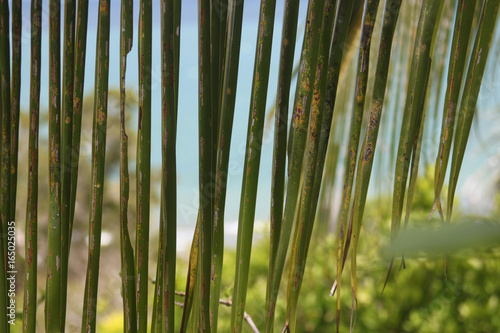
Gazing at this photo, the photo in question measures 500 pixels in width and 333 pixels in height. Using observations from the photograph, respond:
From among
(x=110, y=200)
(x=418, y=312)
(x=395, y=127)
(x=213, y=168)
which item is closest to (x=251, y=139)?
(x=213, y=168)

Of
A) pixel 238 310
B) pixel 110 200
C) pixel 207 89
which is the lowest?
pixel 110 200

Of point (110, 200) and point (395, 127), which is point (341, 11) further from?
point (110, 200)

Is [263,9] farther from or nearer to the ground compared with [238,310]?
farther from the ground

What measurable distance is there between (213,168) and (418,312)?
3.89 ft

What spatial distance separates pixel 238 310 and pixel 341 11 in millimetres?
173

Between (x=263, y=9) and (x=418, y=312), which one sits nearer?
(x=263, y=9)

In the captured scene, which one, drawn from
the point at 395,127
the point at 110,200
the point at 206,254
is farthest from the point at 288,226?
the point at 110,200

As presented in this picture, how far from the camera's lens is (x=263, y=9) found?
0.85 ft

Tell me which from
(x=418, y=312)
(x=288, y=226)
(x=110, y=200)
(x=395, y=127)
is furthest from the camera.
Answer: (x=110, y=200)

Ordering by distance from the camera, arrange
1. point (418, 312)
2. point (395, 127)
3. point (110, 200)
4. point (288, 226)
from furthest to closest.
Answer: point (110, 200)
point (418, 312)
point (395, 127)
point (288, 226)

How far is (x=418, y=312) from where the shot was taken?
1.29 metres

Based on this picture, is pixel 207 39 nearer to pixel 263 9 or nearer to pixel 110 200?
pixel 263 9

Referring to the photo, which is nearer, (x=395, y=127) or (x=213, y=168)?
(x=213, y=168)

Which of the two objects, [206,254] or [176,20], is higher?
[176,20]
